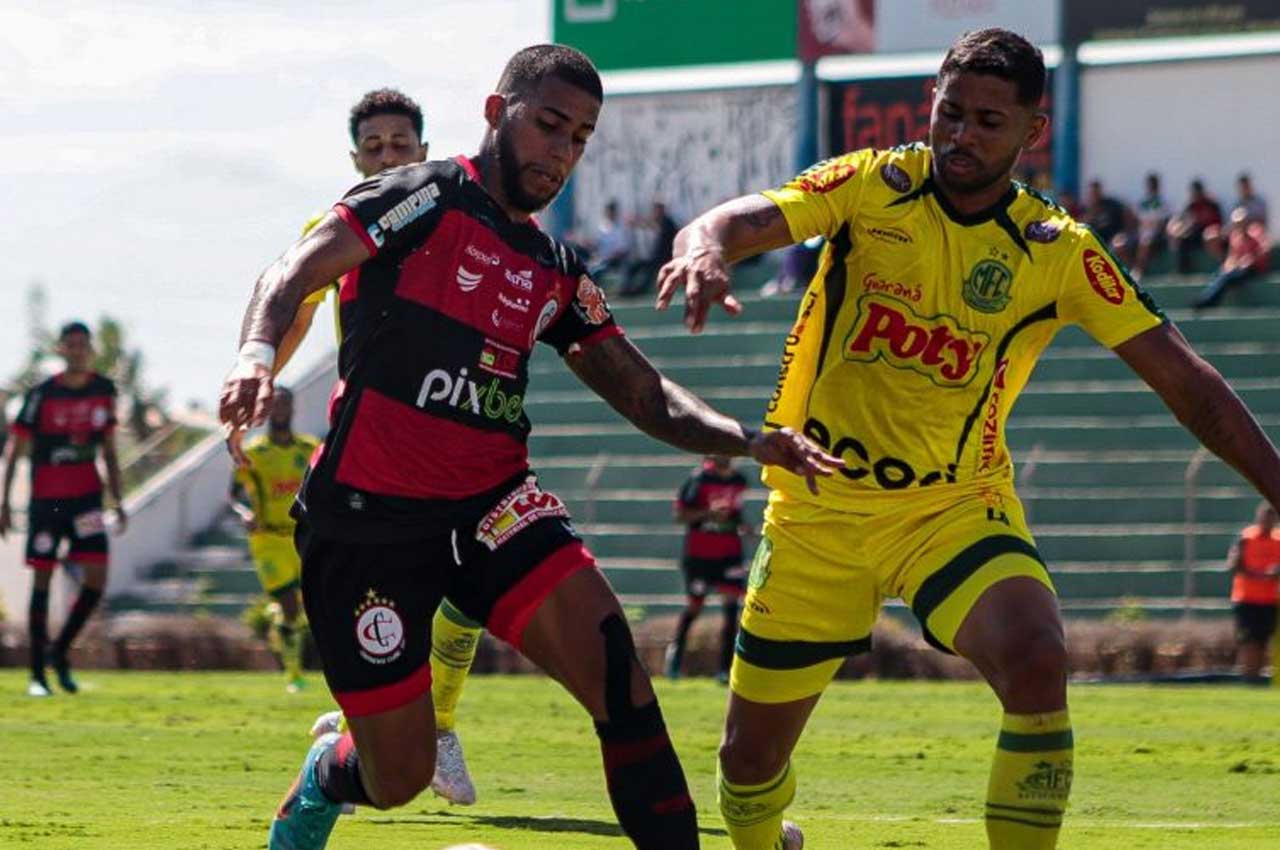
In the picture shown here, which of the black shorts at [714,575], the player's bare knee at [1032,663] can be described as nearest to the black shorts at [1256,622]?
the black shorts at [714,575]

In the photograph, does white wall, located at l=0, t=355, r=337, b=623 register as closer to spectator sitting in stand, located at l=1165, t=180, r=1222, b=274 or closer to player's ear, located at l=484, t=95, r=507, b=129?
spectator sitting in stand, located at l=1165, t=180, r=1222, b=274

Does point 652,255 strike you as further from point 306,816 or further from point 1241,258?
point 306,816

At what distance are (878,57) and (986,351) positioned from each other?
30.7 m

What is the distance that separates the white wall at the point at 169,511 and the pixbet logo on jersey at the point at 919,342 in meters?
24.1

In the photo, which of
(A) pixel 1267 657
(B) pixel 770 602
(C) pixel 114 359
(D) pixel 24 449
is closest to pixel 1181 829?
(B) pixel 770 602

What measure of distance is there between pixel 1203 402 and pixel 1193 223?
2620 cm

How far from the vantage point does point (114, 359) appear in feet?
190

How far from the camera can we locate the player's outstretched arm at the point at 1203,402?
293 inches

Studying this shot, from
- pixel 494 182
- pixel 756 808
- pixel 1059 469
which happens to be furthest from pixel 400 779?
pixel 1059 469

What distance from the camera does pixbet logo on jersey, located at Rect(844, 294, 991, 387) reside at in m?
7.59

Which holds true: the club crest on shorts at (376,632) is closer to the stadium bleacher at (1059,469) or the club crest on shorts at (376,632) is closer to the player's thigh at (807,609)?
the player's thigh at (807,609)

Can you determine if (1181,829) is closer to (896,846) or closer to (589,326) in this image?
(896,846)

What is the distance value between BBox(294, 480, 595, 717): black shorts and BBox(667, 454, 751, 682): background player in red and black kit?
15112 millimetres

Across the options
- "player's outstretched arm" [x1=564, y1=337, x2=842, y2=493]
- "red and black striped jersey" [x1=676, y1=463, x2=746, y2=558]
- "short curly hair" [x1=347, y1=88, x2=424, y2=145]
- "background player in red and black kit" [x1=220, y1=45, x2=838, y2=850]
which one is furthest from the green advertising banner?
"background player in red and black kit" [x1=220, y1=45, x2=838, y2=850]
